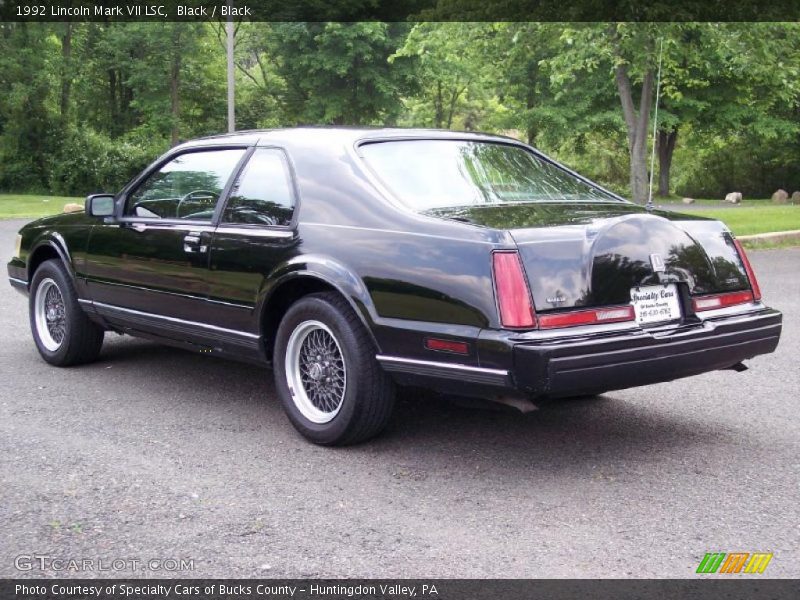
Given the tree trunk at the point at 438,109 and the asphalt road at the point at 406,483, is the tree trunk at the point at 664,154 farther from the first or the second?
the asphalt road at the point at 406,483

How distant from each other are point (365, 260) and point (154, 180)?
7.25ft

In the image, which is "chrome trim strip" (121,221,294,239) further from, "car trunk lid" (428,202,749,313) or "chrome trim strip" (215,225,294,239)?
"car trunk lid" (428,202,749,313)

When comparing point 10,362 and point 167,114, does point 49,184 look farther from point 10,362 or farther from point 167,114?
point 10,362

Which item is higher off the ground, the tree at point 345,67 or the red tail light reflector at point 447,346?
the tree at point 345,67

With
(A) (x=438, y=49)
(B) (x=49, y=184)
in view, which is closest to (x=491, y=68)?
(A) (x=438, y=49)

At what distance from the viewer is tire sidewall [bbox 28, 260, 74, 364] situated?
6.31m

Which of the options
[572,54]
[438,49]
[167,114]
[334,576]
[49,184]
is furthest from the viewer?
[167,114]

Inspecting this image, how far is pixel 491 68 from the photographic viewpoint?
20.5 meters

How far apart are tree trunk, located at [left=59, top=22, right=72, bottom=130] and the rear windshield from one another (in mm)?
37332

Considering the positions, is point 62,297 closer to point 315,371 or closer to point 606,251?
point 315,371

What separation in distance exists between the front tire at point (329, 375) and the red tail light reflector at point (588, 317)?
871 millimetres

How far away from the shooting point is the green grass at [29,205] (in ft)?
84.1

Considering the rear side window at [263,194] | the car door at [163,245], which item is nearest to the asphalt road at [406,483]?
the car door at [163,245]

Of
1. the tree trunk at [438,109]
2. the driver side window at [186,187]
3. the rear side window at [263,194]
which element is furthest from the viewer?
the tree trunk at [438,109]
